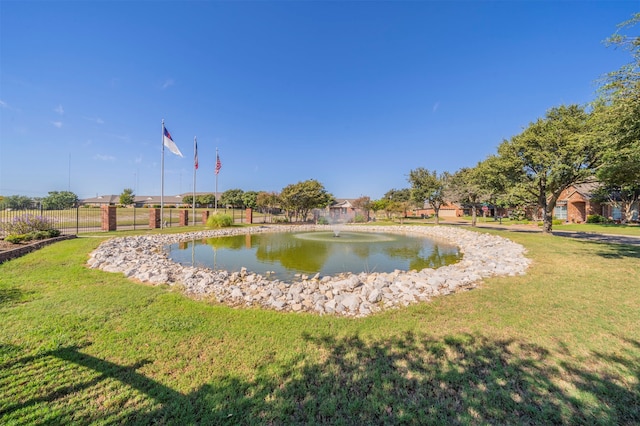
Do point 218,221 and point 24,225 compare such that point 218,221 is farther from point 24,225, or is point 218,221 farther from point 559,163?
point 559,163

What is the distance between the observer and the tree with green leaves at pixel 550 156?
12.9 m

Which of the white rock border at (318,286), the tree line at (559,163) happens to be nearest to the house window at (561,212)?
the tree line at (559,163)

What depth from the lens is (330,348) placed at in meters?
3.14

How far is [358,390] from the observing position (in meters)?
2.42

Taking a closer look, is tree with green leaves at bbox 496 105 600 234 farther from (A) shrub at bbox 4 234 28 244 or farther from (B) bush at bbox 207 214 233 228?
(A) shrub at bbox 4 234 28 244

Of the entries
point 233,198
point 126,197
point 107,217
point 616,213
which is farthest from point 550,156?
point 126,197

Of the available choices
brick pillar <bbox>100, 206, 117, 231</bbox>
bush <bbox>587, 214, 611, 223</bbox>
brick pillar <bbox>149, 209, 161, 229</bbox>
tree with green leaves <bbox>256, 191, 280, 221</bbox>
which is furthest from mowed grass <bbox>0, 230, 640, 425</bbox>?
bush <bbox>587, 214, 611, 223</bbox>

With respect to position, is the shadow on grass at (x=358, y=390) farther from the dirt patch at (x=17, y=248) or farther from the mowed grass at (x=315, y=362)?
the dirt patch at (x=17, y=248)

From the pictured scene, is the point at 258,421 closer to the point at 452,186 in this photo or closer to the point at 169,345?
the point at 169,345

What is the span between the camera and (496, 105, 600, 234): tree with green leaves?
509 inches

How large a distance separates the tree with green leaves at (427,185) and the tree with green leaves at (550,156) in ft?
42.1

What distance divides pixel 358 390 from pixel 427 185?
29.7m

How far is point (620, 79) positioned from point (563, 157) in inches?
310

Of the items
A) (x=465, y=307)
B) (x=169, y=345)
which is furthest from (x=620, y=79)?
(x=169, y=345)
